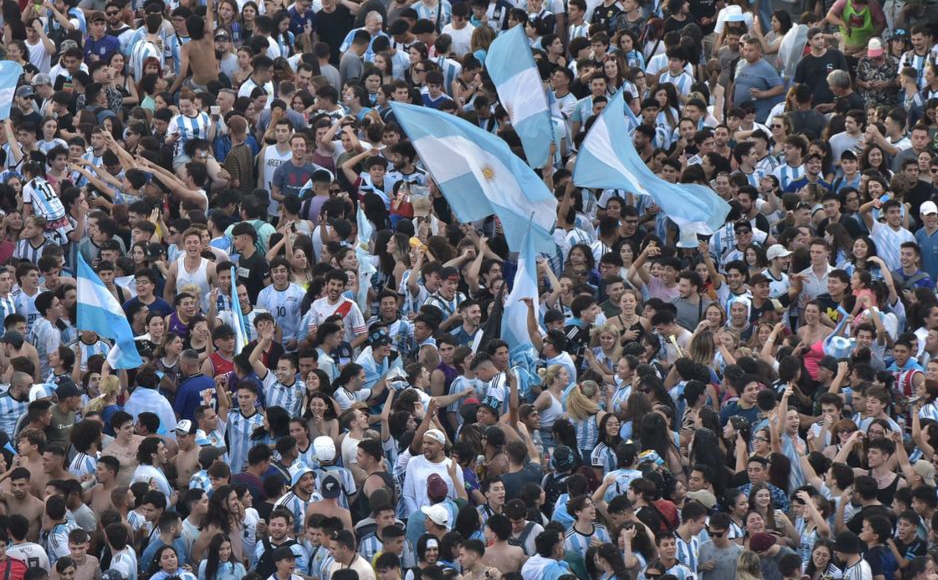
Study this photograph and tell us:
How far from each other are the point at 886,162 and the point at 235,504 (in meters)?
9.47

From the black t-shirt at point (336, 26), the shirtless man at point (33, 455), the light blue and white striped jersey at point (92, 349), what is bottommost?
the black t-shirt at point (336, 26)

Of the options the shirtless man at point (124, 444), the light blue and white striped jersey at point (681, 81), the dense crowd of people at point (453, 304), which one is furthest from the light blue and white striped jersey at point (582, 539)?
the light blue and white striped jersey at point (681, 81)

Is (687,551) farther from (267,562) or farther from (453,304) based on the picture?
(453,304)

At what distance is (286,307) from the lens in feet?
63.4

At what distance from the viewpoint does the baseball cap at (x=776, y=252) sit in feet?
67.1

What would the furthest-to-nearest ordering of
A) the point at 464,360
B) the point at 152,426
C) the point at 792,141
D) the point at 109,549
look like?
the point at 792,141 < the point at 464,360 < the point at 152,426 < the point at 109,549

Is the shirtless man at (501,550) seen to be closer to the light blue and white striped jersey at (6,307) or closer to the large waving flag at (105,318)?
the large waving flag at (105,318)

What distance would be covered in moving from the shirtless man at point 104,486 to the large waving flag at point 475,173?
→ 4616 millimetres

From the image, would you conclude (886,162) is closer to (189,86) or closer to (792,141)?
(792,141)

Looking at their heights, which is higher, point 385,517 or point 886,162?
point 385,517

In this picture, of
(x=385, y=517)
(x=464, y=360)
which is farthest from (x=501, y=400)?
(x=385, y=517)

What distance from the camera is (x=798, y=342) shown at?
62.9 feet

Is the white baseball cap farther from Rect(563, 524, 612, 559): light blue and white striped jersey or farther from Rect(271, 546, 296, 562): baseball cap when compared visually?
Rect(271, 546, 296, 562): baseball cap

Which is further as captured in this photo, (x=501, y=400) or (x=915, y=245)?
(x=915, y=245)
